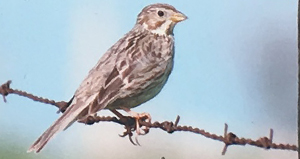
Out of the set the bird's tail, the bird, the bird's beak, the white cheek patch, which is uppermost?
the bird's beak

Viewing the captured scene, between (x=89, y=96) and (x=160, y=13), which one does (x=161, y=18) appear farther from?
(x=89, y=96)

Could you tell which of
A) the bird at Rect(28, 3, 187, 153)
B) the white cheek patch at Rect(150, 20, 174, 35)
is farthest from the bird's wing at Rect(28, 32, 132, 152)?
the white cheek patch at Rect(150, 20, 174, 35)

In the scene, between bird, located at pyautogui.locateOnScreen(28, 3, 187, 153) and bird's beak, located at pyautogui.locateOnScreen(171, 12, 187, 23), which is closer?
bird, located at pyautogui.locateOnScreen(28, 3, 187, 153)

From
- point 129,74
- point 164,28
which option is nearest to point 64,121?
point 129,74

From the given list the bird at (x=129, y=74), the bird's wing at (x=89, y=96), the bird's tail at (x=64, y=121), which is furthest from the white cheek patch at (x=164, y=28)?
the bird's tail at (x=64, y=121)

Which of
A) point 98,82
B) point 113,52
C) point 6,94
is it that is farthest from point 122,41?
point 6,94

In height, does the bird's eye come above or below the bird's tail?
above

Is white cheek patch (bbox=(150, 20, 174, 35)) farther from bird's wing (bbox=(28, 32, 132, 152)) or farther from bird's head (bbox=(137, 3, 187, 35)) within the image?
bird's wing (bbox=(28, 32, 132, 152))

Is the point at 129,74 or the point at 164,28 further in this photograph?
the point at 164,28
